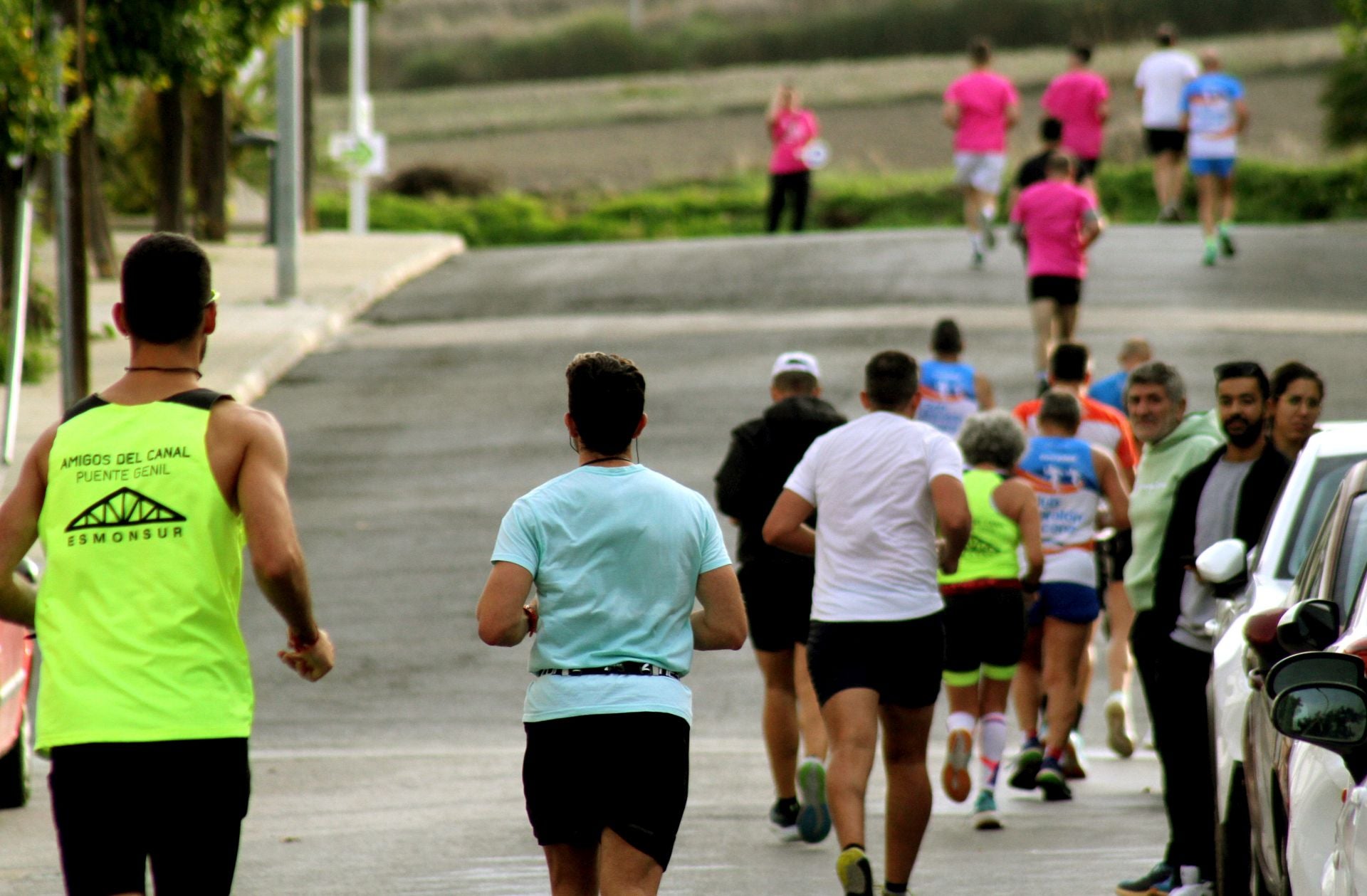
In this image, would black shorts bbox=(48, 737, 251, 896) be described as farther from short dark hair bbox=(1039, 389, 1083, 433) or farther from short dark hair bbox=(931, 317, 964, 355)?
short dark hair bbox=(931, 317, 964, 355)

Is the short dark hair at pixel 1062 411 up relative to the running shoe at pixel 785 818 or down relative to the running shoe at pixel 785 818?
up

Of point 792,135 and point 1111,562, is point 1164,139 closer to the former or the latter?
point 792,135

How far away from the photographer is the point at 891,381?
25.0 feet

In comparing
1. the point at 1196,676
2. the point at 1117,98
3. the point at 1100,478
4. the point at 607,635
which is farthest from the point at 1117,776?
the point at 1117,98

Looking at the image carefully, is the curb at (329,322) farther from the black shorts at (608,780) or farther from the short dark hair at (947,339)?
the black shorts at (608,780)

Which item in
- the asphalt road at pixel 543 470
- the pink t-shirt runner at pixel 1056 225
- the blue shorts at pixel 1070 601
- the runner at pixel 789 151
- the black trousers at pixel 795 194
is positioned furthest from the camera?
the black trousers at pixel 795 194

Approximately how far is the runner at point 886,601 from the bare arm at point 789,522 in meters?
0.10

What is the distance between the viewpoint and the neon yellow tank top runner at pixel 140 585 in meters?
4.54

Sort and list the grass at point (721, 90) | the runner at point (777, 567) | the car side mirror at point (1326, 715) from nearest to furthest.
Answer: the car side mirror at point (1326, 715)
the runner at point (777, 567)
the grass at point (721, 90)

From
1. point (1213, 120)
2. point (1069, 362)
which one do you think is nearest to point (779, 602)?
point (1069, 362)

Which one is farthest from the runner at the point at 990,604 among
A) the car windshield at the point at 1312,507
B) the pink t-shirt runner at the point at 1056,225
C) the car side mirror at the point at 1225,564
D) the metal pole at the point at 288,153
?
the metal pole at the point at 288,153

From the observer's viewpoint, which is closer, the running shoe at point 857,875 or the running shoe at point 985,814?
the running shoe at point 857,875

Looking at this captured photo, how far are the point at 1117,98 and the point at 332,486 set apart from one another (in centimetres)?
3761

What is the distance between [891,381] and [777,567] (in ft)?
4.92
